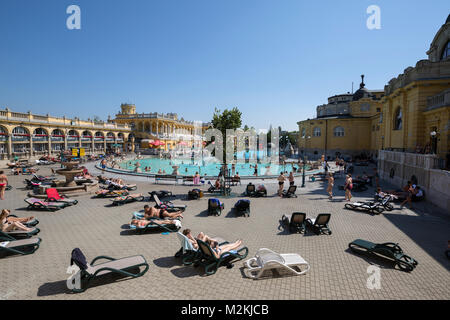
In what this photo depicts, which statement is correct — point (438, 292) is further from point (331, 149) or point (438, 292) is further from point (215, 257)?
point (331, 149)

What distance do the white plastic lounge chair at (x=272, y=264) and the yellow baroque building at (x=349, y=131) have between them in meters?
42.3

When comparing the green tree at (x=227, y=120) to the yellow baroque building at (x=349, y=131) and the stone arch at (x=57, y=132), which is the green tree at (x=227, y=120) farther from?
the stone arch at (x=57, y=132)

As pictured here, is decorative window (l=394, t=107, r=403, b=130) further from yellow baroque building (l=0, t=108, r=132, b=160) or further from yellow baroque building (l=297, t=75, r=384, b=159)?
yellow baroque building (l=0, t=108, r=132, b=160)

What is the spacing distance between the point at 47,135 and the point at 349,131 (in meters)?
57.8

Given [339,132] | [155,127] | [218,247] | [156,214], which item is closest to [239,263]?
[218,247]

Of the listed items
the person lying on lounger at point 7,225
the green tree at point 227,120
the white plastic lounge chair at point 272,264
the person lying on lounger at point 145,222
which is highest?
the green tree at point 227,120

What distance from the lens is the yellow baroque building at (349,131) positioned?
151ft

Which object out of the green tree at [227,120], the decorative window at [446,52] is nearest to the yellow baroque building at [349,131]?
the decorative window at [446,52]

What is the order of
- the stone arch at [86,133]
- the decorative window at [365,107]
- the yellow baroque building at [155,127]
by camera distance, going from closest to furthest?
the decorative window at [365,107] → the stone arch at [86,133] → the yellow baroque building at [155,127]

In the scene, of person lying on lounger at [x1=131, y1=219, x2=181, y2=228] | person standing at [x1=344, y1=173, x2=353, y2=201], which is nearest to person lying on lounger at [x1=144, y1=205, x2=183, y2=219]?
person lying on lounger at [x1=131, y1=219, x2=181, y2=228]

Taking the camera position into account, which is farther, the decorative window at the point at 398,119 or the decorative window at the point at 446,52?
the decorative window at the point at 398,119

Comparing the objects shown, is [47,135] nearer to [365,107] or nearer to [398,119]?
[398,119]
